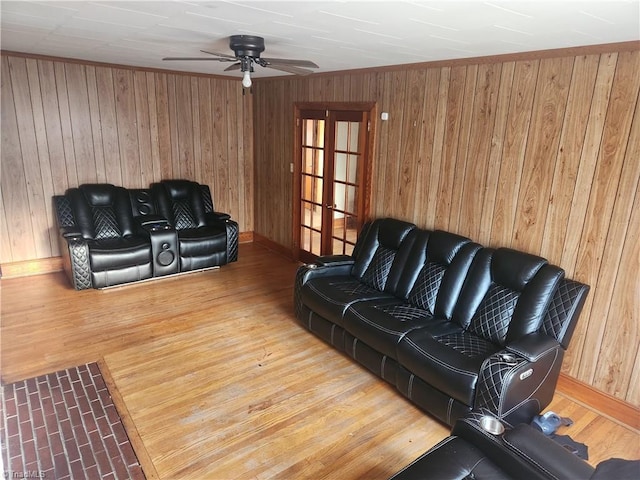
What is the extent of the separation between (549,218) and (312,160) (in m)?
2.84

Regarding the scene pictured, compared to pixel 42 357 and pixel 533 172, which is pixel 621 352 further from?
pixel 42 357

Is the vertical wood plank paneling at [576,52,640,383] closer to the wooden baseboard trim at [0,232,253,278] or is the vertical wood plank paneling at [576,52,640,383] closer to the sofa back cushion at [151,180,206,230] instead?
the sofa back cushion at [151,180,206,230]

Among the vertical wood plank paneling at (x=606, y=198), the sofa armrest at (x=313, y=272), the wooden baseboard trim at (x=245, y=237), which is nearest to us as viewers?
the vertical wood plank paneling at (x=606, y=198)

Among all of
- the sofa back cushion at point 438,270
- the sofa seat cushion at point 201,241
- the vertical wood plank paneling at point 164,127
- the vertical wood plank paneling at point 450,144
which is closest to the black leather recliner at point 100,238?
the sofa seat cushion at point 201,241

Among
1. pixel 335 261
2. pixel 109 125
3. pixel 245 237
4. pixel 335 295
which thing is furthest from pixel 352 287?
pixel 109 125

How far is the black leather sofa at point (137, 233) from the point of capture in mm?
4492

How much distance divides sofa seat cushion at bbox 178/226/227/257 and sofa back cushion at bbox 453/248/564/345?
10.1 ft

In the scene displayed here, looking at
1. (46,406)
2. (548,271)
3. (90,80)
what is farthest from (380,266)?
(90,80)

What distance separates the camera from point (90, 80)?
490 cm

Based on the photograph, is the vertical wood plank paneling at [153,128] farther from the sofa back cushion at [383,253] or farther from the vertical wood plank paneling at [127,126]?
the sofa back cushion at [383,253]

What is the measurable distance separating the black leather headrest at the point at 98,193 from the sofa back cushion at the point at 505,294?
4.02 m

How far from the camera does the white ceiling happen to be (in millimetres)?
1975

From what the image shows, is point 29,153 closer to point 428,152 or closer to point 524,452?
point 428,152

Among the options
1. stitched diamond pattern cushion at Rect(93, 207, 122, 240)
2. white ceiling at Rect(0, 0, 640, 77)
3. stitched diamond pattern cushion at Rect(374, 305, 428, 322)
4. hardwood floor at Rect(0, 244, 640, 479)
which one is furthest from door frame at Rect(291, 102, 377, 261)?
stitched diamond pattern cushion at Rect(93, 207, 122, 240)
